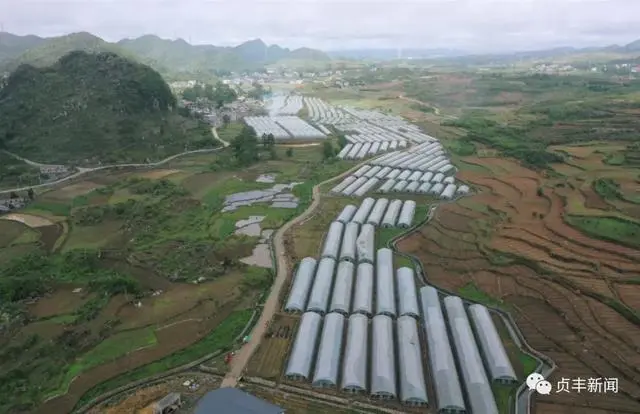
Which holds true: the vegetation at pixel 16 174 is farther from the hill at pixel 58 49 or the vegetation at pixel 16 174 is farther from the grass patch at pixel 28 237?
the hill at pixel 58 49

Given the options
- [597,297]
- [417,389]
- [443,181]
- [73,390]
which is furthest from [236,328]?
[443,181]

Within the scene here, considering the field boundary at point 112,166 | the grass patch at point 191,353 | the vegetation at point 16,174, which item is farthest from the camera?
the vegetation at point 16,174

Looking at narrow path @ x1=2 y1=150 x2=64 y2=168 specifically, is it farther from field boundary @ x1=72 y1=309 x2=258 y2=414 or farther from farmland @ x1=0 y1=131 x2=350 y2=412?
field boundary @ x1=72 y1=309 x2=258 y2=414

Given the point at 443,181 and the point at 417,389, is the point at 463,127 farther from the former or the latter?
the point at 417,389

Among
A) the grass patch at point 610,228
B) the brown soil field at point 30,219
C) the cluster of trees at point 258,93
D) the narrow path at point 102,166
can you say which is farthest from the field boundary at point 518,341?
the cluster of trees at point 258,93

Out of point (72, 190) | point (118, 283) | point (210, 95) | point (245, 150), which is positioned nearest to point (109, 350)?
point (118, 283)

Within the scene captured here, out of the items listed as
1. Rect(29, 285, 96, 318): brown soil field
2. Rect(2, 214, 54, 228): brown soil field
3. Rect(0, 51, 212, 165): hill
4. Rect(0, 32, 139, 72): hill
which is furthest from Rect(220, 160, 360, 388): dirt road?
Rect(0, 32, 139, 72): hill

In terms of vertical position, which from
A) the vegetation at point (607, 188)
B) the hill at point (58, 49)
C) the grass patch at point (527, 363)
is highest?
the hill at point (58, 49)
